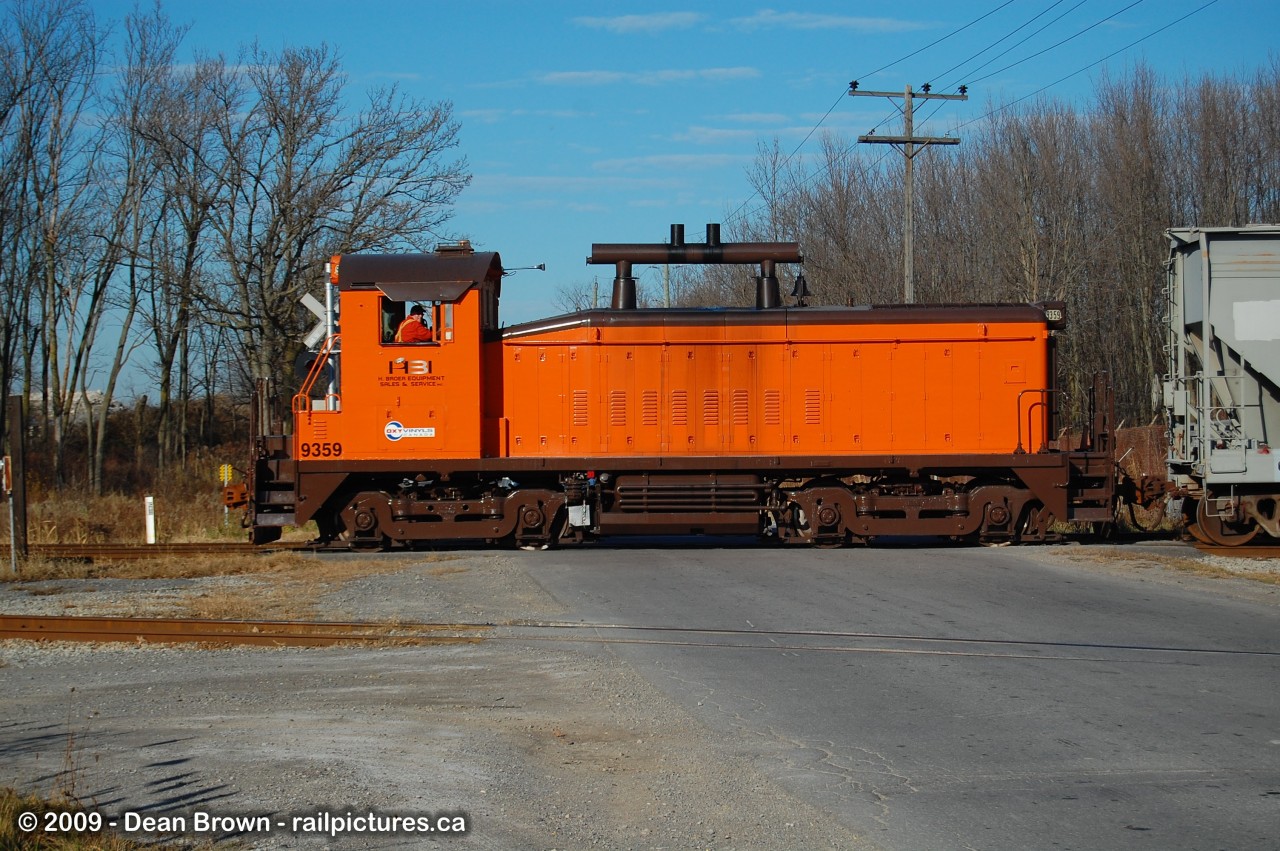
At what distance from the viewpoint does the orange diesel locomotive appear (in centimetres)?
1580

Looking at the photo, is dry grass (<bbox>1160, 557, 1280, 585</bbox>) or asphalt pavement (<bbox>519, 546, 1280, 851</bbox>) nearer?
asphalt pavement (<bbox>519, 546, 1280, 851</bbox>)

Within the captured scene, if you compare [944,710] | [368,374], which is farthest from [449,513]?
[944,710]

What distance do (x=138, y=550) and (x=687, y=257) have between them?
30.0ft

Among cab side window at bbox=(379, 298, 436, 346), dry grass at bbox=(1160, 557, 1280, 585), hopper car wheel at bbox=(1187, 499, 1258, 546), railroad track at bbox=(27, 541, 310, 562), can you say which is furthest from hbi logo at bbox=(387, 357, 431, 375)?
hopper car wheel at bbox=(1187, 499, 1258, 546)

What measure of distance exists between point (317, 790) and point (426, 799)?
1.84 feet

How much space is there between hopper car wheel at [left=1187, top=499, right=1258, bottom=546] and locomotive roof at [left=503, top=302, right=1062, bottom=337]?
10.8ft

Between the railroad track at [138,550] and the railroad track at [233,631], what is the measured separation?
5.73 m

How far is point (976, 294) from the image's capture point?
37.0m

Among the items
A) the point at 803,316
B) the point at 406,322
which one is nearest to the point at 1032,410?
the point at 803,316

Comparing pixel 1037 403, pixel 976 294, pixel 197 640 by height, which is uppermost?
pixel 976 294

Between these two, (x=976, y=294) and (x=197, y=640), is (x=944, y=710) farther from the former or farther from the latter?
(x=976, y=294)

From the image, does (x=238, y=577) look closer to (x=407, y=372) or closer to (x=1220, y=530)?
(x=407, y=372)

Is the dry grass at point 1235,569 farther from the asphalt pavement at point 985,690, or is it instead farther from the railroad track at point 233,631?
the railroad track at point 233,631

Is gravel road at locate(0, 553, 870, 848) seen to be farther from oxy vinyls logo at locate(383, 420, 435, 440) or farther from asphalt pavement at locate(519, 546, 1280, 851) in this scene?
oxy vinyls logo at locate(383, 420, 435, 440)
